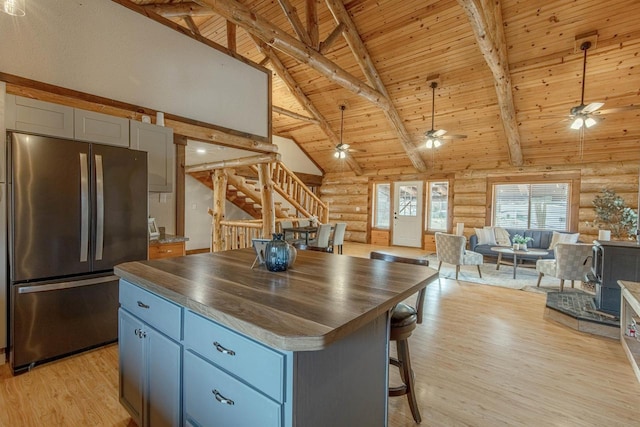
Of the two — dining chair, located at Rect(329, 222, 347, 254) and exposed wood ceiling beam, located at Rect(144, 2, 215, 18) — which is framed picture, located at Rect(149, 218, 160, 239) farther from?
dining chair, located at Rect(329, 222, 347, 254)

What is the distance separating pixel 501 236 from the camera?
22.7 feet

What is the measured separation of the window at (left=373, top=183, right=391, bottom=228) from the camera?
9.65m

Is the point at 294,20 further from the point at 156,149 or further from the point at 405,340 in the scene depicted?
the point at 405,340

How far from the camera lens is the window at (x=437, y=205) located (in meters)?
8.57

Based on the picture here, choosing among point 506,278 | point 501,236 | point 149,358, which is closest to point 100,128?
point 149,358

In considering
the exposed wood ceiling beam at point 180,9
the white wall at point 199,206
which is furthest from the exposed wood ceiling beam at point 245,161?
the exposed wood ceiling beam at point 180,9

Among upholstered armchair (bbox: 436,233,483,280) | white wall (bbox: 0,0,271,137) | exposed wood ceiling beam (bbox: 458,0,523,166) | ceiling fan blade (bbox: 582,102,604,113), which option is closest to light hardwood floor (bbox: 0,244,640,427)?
upholstered armchair (bbox: 436,233,483,280)

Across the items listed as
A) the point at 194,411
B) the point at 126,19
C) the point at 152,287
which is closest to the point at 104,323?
the point at 152,287

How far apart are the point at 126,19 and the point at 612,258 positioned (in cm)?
561

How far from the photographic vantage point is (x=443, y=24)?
4.93 meters

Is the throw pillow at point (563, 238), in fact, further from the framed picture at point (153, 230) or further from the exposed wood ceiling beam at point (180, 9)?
the exposed wood ceiling beam at point (180, 9)

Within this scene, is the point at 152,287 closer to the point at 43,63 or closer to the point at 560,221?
the point at 43,63

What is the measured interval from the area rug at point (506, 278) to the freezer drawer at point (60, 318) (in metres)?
4.90

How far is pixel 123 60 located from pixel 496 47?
5.08 metres
